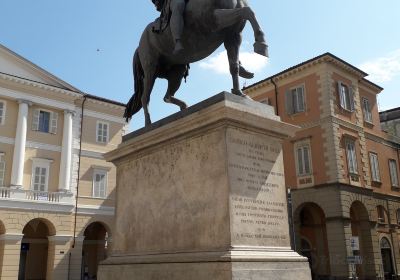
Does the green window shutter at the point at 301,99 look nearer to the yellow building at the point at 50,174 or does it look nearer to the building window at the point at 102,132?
the yellow building at the point at 50,174

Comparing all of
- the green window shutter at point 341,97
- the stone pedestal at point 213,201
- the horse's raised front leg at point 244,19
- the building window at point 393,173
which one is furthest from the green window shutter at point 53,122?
the horse's raised front leg at point 244,19

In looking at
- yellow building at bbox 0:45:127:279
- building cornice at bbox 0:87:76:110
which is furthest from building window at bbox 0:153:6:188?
building cornice at bbox 0:87:76:110

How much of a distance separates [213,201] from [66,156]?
1063 inches

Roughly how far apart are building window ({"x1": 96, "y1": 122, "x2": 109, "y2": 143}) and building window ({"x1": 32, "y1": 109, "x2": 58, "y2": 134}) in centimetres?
323

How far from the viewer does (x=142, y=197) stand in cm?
591

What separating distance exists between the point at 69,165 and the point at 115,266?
25.4 m

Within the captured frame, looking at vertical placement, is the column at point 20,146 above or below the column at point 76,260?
above

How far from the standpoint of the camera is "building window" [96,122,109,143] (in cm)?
3262

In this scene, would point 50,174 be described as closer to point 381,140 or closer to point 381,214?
point 381,214

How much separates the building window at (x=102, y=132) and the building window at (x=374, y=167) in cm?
1871

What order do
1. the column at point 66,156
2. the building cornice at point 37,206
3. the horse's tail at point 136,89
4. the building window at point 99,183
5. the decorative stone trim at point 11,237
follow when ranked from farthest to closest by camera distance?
the building window at point 99,183 → the column at point 66,156 → the building cornice at point 37,206 → the decorative stone trim at point 11,237 → the horse's tail at point 136,89

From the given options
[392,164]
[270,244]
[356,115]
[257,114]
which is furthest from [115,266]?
[392,164]

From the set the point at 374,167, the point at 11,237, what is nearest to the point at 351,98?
the point at 374,167

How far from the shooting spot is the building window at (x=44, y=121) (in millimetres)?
29683
